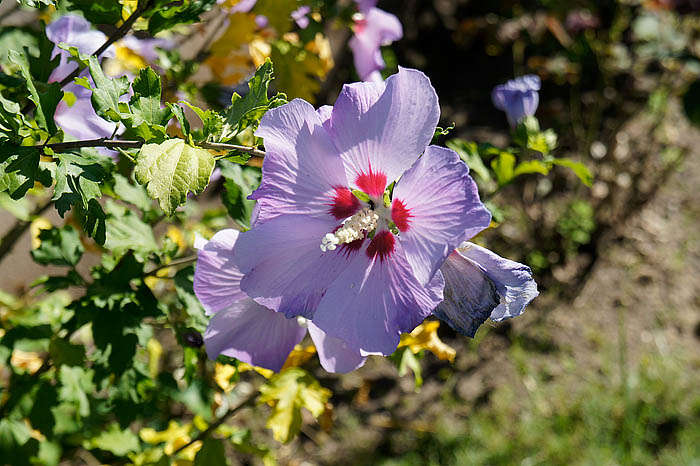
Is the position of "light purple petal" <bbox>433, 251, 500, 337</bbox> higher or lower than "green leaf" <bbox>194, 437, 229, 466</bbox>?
higher

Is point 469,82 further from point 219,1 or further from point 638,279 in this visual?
point 219,1

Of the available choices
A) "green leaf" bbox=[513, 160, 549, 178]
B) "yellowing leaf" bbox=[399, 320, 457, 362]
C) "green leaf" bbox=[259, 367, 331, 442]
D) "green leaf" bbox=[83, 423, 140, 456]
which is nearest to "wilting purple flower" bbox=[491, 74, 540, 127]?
"green leaf" bbox=[513, 160, 549, 178]

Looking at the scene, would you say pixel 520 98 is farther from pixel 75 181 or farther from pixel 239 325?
pixel 75 181

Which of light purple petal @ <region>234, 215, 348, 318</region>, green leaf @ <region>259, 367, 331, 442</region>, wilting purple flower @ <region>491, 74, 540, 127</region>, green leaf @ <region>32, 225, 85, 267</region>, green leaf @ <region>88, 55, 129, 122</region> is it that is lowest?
green leaf @ <region>259, 367, 331, 442</region>

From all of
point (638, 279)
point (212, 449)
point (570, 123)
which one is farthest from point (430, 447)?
point (570, 123)

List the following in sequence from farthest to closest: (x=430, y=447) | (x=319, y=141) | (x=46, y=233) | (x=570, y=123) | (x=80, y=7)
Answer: (x=570, y=123) < (x=430, y=447) < (x=46, y=233) < (x=80, y=7) < (x=319, y=141)

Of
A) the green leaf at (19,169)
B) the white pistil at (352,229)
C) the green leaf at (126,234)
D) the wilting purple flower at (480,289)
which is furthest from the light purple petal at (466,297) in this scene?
the green leaf at (126,234)

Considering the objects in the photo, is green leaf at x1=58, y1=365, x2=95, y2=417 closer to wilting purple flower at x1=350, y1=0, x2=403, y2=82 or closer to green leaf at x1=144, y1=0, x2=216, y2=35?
green leaf at x1=144, y1=0, x2=216, y2=35
